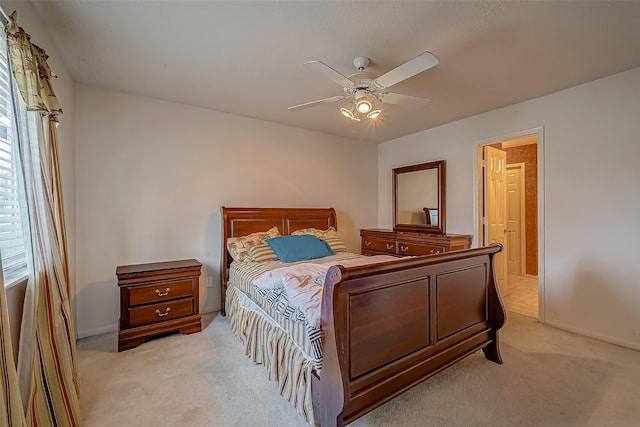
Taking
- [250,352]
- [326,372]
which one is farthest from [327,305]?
[250,352]

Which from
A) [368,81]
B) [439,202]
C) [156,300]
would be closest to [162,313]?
[156,300]

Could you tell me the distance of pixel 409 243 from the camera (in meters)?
3.91

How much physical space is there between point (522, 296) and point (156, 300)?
15.9 feet

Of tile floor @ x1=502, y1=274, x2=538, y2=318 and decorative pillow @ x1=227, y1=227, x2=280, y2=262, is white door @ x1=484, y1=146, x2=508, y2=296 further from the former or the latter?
decorative pillow @ x1=227, y1=227, x2=280, y2=262

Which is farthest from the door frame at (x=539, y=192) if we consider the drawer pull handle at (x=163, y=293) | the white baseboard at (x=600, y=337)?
the drawer pull handle at (x=163, y=293)

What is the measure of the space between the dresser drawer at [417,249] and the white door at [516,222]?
263 centimetres

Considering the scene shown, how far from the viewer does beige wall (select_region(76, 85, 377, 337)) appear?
2783 mm

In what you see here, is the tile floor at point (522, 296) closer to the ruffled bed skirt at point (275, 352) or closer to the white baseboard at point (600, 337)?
the white baseboard at point (600, 337)

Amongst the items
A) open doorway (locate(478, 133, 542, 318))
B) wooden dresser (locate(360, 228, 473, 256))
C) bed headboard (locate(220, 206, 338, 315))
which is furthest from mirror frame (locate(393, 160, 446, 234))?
bed headboard (locate(220, 206, 338, 315))

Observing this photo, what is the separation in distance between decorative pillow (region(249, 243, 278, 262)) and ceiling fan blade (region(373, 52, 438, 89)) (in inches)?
79.8

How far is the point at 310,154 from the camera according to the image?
4.27 m

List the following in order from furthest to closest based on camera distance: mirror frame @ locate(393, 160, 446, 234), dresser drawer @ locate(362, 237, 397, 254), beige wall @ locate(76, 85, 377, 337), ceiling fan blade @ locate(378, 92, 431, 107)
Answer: dresser drawer @ locate(362, 237, 397, 254) → mirror frame @ locate(393, 160, 446, 234) → beige wall @ locate(76, 85, 377, 337) → ceiling fan blade @ locate(378, 92, 431, 107)

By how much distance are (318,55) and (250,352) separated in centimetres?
257

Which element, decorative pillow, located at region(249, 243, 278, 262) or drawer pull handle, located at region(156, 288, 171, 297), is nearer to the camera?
drawer pull handle, located at region(156, 288, 171, 297)
